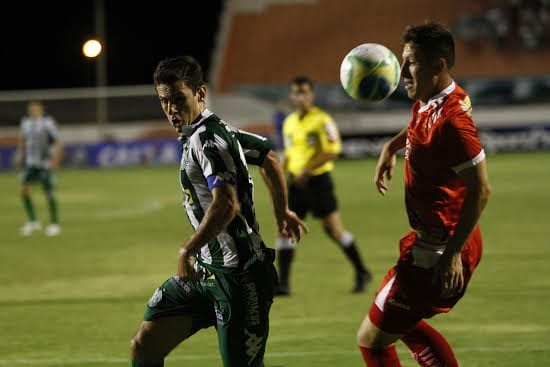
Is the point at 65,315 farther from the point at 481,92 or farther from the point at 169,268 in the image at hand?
the point at 481,92

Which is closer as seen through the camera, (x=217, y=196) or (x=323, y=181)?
(x=217, y=196)

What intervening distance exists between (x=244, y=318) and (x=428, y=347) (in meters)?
1.08

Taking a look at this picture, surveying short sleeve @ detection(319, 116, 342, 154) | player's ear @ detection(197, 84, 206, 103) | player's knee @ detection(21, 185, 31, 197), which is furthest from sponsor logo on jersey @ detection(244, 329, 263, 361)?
player's knee @ detection(21, 185, 31, 197)

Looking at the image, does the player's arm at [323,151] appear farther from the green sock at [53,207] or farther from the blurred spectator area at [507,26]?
the blurred spectator area at [507,26]

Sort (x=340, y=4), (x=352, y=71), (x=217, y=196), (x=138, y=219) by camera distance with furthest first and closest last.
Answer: (x=340, y=4), (x=138, y=219), (x=352, y=71), (x=217, y=196)

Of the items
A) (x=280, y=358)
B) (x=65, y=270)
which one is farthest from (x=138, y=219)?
(x=280, y=358)

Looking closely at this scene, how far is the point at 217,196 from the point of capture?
4680mm

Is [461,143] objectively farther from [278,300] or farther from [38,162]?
[38,162]

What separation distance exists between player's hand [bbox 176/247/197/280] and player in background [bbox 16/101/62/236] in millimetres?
12267

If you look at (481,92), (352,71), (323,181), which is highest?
(352,71)

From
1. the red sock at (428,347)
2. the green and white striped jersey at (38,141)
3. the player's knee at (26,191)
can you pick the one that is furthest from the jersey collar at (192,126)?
the green and white striped jersey at (38,141)

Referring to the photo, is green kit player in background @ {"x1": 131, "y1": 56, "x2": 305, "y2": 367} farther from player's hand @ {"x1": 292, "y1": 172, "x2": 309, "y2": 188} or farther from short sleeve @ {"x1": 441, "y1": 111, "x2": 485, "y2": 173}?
player's hand @ {"x1": 292, "y1": 172, "x2": 309, "y2": 188}

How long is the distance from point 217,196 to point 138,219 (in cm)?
1400

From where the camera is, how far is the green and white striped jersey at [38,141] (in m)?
17.0
